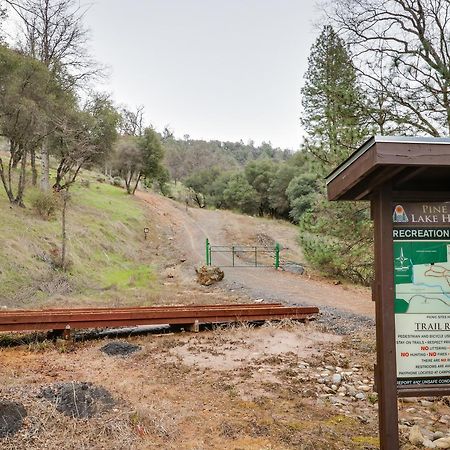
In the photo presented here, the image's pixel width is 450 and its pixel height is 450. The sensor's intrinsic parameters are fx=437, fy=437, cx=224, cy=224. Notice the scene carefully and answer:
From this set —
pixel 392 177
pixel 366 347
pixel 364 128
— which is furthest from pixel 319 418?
pixel 364 128

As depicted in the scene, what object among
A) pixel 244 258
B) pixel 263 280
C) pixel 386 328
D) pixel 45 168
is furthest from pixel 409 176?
pixel 45 168

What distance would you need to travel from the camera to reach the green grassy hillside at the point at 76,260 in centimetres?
1151

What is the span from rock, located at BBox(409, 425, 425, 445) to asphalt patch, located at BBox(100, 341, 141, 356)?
4259 millimetres

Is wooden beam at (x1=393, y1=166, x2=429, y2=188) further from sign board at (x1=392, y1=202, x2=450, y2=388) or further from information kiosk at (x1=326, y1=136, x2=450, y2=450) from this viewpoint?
sign board at (x1=392, y1=202, x2=450, y2=388)

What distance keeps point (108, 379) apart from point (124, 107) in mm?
47865

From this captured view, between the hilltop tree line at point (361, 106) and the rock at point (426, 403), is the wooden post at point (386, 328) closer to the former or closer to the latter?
the rock at point (426, 403)

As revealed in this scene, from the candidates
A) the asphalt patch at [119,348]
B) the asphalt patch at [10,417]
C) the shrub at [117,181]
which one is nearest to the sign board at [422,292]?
the asphalt patch at [10,417]

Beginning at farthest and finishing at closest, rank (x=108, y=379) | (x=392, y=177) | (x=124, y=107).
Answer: (x=124, y=107)
(x=108, y=379)
(x=392, y=177)

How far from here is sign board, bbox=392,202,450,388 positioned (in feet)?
10.6

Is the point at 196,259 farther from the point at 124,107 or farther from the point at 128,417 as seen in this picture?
the point at 124,107

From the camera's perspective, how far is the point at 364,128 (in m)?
9.63

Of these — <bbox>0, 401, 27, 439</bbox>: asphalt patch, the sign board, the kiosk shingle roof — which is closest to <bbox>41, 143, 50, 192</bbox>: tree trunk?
<bbox>0, 401, 27, 439</bbox>: asphalt patch

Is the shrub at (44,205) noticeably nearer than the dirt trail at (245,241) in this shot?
No

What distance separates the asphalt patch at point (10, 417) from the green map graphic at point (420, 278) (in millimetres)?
3227
